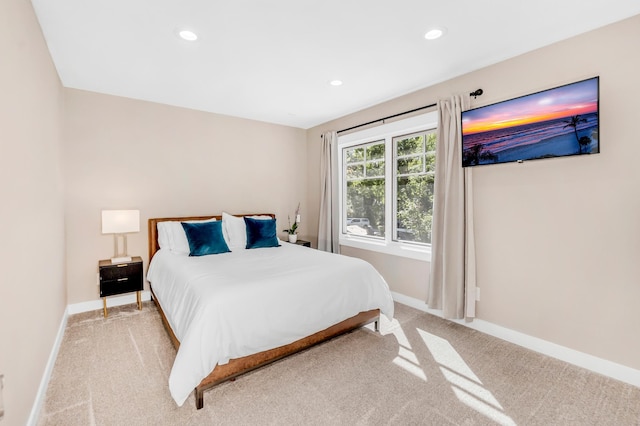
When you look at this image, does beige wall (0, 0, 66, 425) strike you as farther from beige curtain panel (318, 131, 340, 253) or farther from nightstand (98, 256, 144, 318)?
beige curtain panel (318, 131, 340, 253)

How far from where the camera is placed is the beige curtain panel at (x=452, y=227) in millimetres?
3123

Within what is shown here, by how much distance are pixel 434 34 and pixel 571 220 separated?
191cm

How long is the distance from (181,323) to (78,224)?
93.4 inches

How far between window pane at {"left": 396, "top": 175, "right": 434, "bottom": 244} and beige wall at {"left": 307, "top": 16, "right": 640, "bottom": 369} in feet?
2.38

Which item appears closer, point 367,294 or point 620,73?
point 620,73

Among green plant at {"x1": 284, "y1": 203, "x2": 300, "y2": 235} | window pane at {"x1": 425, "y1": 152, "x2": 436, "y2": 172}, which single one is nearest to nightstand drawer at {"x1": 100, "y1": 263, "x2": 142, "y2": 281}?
green plant at {"x1": 284, "y1": 203, "x2": 300, "y2": 235}

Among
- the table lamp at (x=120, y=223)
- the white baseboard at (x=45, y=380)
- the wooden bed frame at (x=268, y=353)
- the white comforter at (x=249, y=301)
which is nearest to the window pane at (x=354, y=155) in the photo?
the white comforter at (x=249, y=301)

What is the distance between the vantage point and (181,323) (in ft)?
7.42

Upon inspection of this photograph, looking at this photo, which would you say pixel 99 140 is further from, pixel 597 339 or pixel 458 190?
pixel 597 339

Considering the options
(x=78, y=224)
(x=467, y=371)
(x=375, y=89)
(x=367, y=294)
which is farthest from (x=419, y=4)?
(x=78, y=224)

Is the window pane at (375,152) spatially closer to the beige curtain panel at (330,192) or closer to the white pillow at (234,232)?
the beige curtain panel at (330,192)

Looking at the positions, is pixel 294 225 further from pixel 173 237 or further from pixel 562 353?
pixel 562 353

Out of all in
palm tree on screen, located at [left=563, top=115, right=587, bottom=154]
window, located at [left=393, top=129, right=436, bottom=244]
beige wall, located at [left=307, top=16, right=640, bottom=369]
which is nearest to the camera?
beige wall, located at [left=307, top=16, right=640, bottom=369]

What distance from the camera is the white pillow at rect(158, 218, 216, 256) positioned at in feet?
12.3
